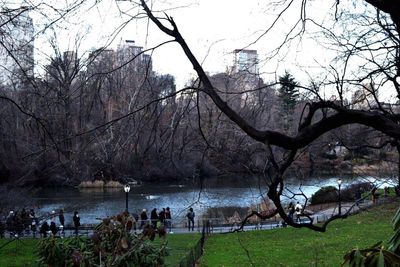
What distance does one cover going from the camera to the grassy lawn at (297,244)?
15602 mm

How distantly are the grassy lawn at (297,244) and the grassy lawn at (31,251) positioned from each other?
2.72 ft

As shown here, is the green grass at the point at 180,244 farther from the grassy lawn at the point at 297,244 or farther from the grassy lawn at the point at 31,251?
the grassy lawn at the point at 297,244

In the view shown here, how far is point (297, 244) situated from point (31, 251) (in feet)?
32.2

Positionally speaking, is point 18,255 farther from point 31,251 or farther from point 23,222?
point 23,222

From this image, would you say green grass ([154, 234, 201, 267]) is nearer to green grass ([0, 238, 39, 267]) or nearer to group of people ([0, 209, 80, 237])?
group of people ([0, 209, 80, 237])

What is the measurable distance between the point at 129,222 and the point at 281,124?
4.91m

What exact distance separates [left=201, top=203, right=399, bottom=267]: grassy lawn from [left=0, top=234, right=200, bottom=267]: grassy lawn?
83cm

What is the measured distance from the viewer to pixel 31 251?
60.7ft

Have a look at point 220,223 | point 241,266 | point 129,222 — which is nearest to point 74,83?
point 129,222

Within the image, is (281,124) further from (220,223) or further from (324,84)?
(220,223)

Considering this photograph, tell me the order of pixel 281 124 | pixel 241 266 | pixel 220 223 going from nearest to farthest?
pixel 281 124 < pixel 241 266 < pixel 220 223

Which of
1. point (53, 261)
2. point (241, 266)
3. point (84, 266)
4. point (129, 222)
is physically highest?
point (129, 222)

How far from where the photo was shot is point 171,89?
4.47 meters

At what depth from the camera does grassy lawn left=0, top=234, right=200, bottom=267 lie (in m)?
16.0
